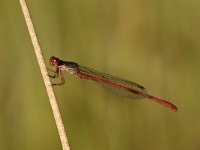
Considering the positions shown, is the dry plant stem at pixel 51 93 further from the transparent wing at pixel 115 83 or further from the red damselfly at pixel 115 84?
the transparent wing at pixel 115 83

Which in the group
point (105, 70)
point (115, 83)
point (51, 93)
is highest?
point (105, 70)

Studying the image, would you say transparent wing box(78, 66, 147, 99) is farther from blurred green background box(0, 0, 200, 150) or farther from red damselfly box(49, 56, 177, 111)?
blurred green background box(0, 0, 200, 150)

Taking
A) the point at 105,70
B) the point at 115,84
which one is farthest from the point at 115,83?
the point at 105,70

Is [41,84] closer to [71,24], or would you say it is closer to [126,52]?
[71,24]

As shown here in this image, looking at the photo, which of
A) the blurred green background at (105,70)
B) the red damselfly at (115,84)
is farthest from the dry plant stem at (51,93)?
the blurred green background at (105,70)

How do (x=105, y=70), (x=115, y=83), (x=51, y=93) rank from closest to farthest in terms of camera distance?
(x=51, y=93), (x=115, y=83), (x=105, y=70)

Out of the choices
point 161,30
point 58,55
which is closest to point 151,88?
point 161,30

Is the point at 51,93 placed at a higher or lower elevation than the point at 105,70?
lower

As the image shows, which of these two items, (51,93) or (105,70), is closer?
(51,93)

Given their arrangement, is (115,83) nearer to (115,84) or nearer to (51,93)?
(115,84)
